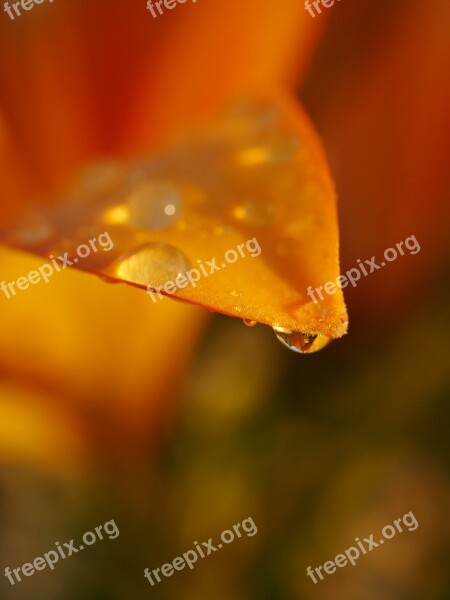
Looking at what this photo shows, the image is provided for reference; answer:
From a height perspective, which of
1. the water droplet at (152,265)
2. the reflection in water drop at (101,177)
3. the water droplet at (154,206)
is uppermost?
the reflection in water drop at (101,177)

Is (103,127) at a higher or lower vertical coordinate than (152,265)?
higher

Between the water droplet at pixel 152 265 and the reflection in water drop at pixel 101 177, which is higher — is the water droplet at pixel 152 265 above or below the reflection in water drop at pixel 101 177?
below

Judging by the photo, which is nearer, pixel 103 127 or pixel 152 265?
pixel 152 265

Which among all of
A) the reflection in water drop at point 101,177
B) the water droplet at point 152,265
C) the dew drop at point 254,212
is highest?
the reflection in water drop at point 101,177

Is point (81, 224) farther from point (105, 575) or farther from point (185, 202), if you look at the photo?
point (105, 575)

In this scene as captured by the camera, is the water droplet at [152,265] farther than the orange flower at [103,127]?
No
